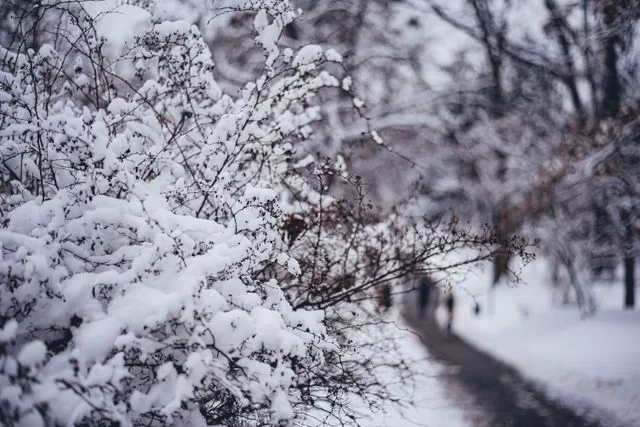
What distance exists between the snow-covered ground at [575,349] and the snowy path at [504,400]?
370mm

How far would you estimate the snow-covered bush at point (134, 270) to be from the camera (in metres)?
2.19

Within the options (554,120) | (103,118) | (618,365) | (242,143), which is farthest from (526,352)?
(103,118)

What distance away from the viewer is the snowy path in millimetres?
6809

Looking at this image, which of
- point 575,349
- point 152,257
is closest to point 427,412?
point 575,349

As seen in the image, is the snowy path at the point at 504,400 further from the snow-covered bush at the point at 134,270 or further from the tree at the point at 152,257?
the snow-covered bush at the point at 134,270

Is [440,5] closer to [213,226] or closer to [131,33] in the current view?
[131,33]

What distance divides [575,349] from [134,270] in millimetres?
10724

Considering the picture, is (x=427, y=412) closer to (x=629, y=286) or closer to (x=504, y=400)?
(x=504, y=400)

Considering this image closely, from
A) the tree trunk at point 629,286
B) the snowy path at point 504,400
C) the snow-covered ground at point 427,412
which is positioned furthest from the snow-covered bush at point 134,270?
the tree trunk at point 629,286

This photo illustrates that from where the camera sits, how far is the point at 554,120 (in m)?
12.1

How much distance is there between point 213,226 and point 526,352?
11.5 meters

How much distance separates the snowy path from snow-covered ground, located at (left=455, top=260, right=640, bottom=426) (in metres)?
0.37

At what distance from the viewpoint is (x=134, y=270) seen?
2463mm

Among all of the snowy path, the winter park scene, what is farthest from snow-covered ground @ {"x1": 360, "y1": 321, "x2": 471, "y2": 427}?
the snowy path
